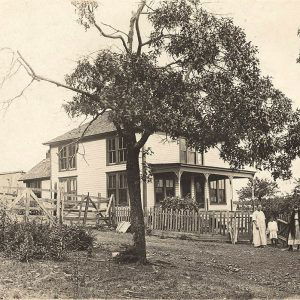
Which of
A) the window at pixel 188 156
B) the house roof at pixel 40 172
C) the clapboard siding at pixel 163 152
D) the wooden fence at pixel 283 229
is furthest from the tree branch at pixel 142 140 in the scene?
the house roof at pixel 40 172

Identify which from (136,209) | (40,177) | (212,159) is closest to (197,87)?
(136,209)

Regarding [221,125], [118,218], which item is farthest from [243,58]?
[118,218]

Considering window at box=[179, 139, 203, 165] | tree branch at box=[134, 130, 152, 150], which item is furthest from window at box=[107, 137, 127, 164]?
tree branch at box=[134, 130, 152, 150]

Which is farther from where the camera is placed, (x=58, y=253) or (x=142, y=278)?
(x=58, y=253)

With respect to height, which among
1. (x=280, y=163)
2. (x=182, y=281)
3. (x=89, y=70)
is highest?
(x=89, y=70)

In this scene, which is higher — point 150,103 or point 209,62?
point 209,62

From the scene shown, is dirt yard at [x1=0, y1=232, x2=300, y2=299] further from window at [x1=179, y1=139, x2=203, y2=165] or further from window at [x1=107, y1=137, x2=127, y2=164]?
window at [x1=107, y1=137, x2=127, y2=164]

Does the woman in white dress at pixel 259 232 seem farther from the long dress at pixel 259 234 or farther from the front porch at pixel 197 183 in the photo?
the front porch at pixel 197 183

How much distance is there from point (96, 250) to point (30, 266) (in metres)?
3.47

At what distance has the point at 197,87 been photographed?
1106 centimetres

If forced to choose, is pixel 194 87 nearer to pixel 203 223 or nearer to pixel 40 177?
pixel 203 223

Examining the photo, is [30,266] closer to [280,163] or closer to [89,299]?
[89,299]

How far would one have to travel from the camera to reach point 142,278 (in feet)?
32.2

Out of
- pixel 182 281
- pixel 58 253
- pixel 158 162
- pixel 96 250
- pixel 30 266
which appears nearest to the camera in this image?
pixel 182 281
